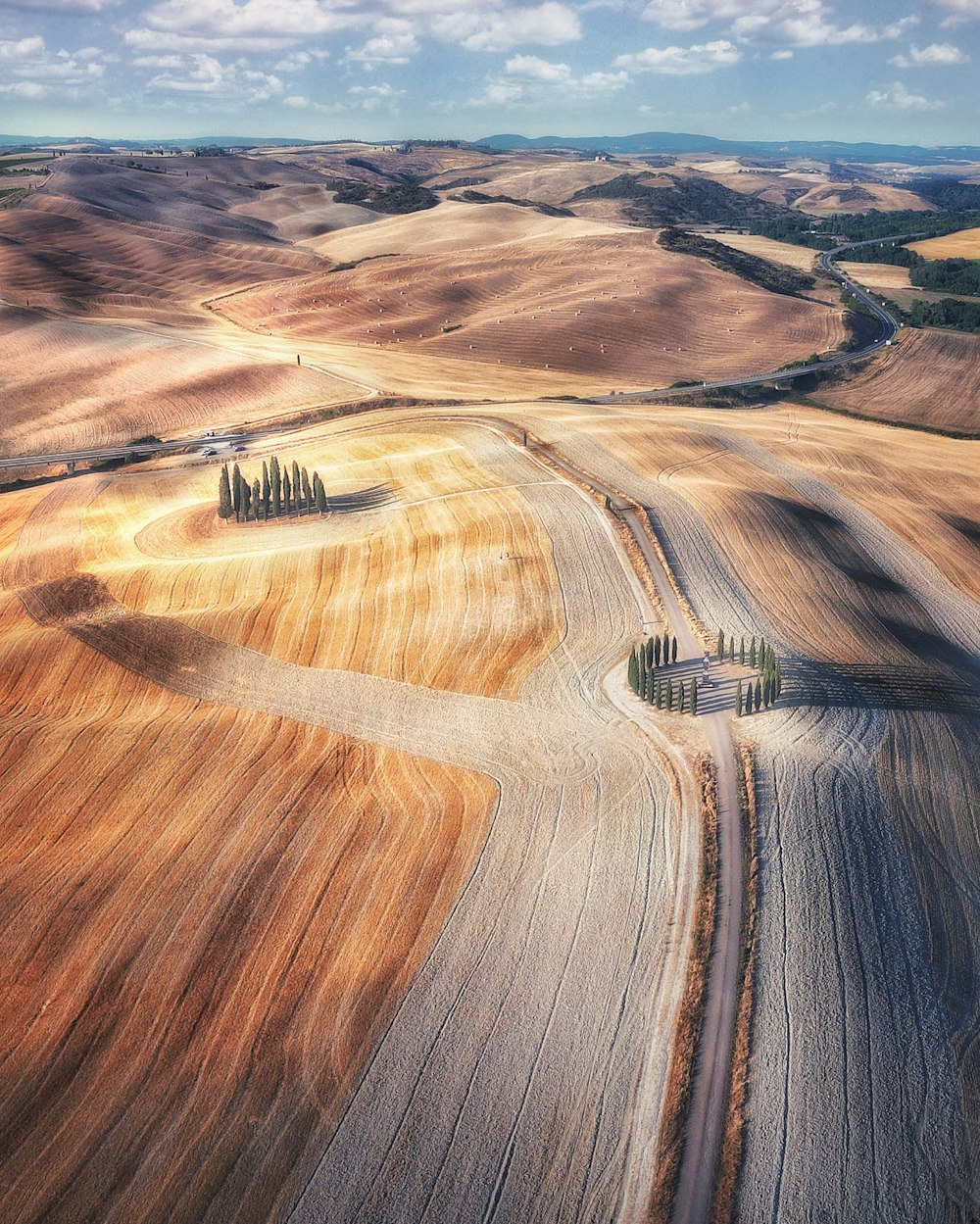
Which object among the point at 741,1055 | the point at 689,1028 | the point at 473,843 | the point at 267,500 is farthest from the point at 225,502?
the point at 741,1055

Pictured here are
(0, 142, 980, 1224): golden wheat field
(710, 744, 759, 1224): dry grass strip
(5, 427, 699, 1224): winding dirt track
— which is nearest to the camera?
(710, 744, 759, 1224): dry grass strip

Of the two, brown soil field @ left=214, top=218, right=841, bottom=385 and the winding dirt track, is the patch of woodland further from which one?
the winding dirt track

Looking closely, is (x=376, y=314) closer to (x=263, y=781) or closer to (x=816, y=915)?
(x=263, y=781)

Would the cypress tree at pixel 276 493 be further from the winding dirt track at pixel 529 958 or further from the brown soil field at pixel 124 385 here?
the brown soil field at pixel 124 385

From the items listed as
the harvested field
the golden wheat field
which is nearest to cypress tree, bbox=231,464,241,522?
the golden wheat field

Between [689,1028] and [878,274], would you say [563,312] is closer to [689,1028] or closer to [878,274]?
[878,274]
